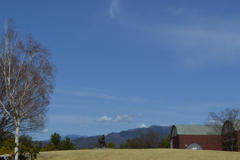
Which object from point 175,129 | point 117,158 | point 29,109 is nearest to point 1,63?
point 29,109

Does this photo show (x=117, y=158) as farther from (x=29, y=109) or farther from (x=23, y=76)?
(x=23, y=76)

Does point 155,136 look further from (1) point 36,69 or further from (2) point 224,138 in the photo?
(1) point 36,69

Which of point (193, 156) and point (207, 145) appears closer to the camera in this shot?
point (193, 156)

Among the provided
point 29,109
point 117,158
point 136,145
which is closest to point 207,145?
point 136,145

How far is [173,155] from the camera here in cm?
3334

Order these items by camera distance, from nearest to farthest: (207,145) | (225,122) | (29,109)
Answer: (29,109)
(225,122)
(207,145)

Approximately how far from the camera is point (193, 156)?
106 ft

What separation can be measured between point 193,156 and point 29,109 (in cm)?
A: 1838

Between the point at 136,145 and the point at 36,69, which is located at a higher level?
the point at 36,69

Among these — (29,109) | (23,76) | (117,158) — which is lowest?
(117,158)

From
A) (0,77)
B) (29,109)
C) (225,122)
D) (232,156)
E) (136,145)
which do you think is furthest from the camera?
(136,145)

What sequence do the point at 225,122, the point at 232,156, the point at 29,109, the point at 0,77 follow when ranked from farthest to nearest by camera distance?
the point at 225,122 → the point at 0,77 → the point at 29,109 → the point at 232,156

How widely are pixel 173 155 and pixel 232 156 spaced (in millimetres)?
5937

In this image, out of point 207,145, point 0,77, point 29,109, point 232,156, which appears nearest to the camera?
point 232,156
